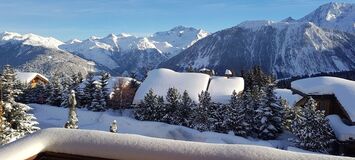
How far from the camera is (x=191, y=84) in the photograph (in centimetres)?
5134

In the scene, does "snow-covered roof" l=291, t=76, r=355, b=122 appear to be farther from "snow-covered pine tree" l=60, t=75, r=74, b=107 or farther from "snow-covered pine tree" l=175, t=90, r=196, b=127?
"snow-covered pine tree" l=60, t=75, r=74, b=107

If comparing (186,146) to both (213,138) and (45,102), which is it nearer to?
(213,138)

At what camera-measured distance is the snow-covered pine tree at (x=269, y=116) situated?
117 ft

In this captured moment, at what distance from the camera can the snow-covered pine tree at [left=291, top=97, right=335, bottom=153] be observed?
31.2m

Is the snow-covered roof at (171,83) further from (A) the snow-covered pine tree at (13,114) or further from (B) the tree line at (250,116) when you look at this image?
(A) the snow-covered pine tree at (13,114)

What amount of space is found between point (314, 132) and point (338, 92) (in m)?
5.57

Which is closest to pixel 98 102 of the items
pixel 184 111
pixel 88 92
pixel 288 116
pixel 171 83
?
pixel 88 92

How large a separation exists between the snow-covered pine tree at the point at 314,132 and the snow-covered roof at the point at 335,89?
189 centimetres

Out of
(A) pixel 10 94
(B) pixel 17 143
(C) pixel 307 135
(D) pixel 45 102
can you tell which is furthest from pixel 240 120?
(B) pixel 17 143

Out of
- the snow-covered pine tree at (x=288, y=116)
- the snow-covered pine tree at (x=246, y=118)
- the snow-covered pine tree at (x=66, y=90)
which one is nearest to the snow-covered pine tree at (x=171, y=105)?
the snow-covered pine tree at (x=246, y=118)

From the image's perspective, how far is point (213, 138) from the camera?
33719 mm

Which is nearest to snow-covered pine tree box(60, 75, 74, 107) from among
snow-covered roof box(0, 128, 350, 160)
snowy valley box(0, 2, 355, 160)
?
snowy valley box(0, 2, 355, 160)

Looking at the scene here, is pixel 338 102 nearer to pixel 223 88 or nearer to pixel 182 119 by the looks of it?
pixel 182 119

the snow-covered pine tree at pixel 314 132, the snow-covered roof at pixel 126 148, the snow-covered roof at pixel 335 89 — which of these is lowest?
the snow-covered pine tree at pixel 314 132
